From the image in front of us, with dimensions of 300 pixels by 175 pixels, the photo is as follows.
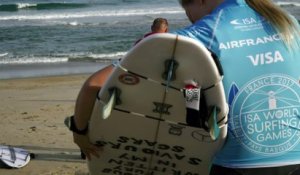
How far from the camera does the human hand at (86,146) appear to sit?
2002 mm

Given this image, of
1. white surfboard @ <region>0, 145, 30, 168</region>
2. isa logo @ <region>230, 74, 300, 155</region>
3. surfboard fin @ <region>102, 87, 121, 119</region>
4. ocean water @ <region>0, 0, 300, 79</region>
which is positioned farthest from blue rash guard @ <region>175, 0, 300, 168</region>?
ocean water @ <region>0, 0, 300, 79</region>

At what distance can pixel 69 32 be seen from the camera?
77.7ft

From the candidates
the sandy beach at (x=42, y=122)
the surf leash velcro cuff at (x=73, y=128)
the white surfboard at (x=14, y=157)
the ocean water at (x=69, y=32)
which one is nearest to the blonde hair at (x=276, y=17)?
the surf leash velcro cuff at (x=73, y=128)

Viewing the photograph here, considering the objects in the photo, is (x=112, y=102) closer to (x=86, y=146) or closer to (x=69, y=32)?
(x=86, y=146)

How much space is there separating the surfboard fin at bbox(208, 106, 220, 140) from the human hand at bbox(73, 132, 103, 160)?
0.46 m

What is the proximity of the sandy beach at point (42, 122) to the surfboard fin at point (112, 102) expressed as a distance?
3907mm

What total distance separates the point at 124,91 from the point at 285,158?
1.75 ft

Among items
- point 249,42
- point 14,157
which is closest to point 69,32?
point 14,157

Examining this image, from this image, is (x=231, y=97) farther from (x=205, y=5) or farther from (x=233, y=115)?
(x=205, y=5)

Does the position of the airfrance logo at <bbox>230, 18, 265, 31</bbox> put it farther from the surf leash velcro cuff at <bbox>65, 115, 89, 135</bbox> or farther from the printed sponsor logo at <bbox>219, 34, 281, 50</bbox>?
the surf leash velcro cuff at <bbox>65, 115, 89, 135</bbox>

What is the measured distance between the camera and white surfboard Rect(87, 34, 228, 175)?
5.75 feet

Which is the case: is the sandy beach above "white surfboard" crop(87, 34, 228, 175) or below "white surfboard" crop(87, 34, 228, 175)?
below

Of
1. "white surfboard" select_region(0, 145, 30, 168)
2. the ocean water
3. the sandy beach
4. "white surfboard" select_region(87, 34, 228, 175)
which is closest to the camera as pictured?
"white surfboard" select_region(87, 34, 228, 175)

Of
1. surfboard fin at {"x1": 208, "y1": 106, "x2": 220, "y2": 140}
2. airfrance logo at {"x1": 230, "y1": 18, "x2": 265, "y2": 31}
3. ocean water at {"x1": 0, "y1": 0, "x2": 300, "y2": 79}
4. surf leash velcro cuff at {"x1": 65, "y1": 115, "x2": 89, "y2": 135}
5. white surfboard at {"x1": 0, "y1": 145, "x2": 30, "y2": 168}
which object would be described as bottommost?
ocean water at {"x1": 0, "y1": 0, "x2": 300, "y2": 79}
